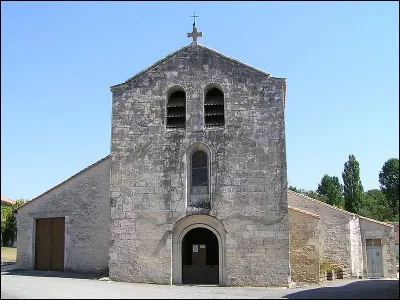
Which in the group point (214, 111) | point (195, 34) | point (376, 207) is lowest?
point (376, 207)

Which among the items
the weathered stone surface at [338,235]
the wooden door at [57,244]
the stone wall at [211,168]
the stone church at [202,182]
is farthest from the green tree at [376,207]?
the wooden door at [57,244]

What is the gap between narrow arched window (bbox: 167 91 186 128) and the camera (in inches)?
731

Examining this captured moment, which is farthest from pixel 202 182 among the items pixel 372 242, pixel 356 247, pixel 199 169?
pixel 372 242

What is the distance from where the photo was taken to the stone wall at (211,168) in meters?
17.2

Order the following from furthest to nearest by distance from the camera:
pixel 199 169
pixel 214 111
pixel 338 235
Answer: pixel 338 235
pixel 214 111
pixel 199 169

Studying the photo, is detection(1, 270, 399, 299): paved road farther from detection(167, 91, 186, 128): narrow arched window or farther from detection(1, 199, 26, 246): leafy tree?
detection(1, 199, 26, 246): leafy tree

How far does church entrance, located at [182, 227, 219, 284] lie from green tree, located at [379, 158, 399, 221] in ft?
149

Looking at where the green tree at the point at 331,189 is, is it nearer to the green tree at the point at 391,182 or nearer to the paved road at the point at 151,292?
the green tree at the point at 391,182

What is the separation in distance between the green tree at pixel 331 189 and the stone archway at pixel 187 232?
140 feet

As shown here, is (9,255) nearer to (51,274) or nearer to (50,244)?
(50,244)

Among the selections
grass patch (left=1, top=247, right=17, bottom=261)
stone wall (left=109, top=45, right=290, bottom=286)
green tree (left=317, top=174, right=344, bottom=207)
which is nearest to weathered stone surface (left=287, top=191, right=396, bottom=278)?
stone wall (left=109, top=45, right=290, bottom=286)

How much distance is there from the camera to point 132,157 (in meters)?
18.5

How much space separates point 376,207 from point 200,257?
150 ft

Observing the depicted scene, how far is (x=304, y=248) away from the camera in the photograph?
59.7 ft
